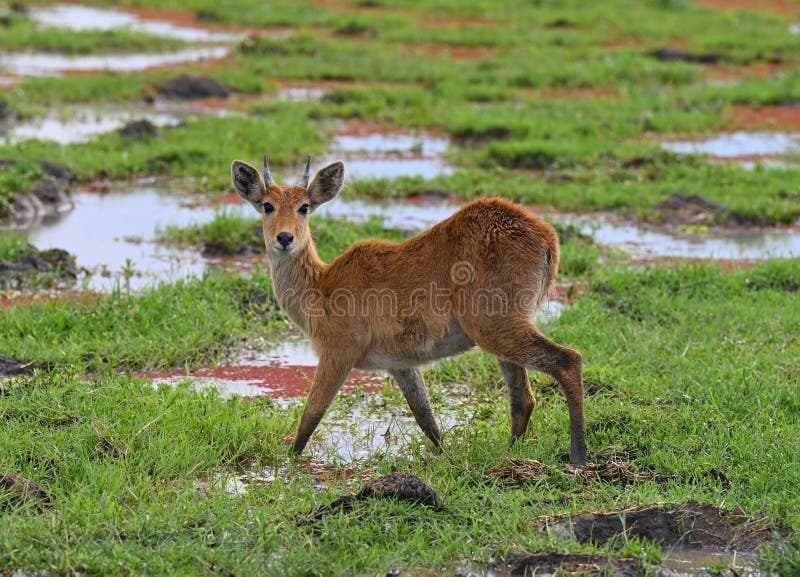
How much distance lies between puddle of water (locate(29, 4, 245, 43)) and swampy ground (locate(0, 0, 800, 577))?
3.93m

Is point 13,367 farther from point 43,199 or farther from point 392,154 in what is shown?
point 392,154

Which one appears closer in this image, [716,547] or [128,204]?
[716,547]

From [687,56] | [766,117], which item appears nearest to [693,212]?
[766,117]

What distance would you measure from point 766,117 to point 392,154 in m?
5.56

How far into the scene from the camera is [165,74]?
60.3 ft

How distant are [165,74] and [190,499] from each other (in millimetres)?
13747

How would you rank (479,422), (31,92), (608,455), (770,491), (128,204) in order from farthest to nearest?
(31,92) < (128,204) < (479,422) < (608,455) < (770,491)

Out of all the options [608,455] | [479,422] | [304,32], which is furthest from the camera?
[304,32]

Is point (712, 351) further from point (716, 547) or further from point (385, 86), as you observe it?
point (385, 86)

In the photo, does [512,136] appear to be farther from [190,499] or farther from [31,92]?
[190,499]

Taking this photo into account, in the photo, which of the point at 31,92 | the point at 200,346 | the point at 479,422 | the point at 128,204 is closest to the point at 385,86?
the point at 31,92

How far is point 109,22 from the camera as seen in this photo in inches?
1009

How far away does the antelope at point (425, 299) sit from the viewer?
6035 mm

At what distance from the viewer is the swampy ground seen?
5230 millimetres
